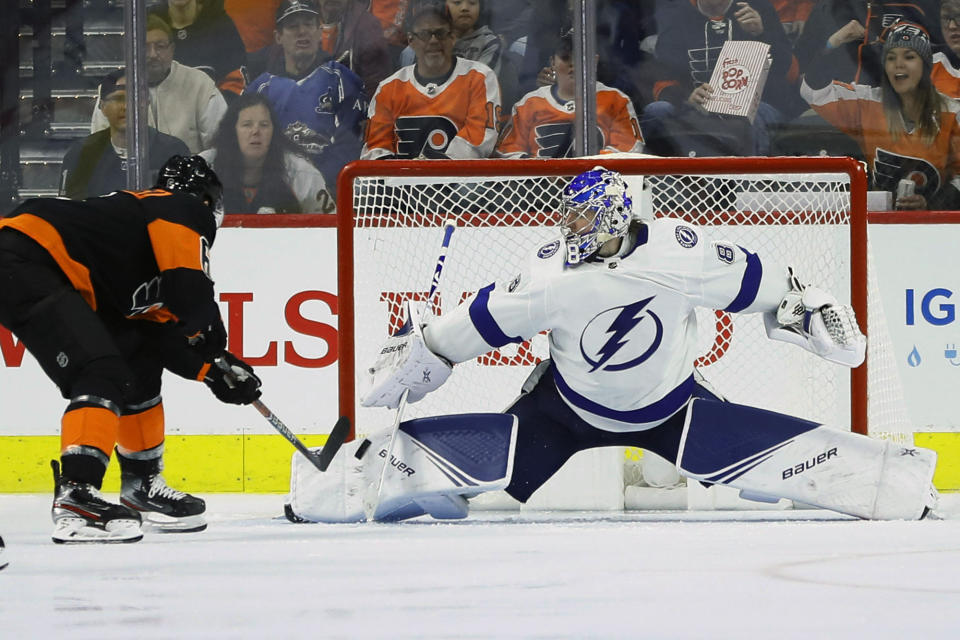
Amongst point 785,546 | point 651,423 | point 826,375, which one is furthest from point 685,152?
point 785,546

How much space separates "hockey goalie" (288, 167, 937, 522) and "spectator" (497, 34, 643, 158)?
3.74ft

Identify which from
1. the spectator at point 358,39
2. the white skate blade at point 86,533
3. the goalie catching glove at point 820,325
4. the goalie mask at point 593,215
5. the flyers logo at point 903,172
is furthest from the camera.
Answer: the spectator at point 358,39

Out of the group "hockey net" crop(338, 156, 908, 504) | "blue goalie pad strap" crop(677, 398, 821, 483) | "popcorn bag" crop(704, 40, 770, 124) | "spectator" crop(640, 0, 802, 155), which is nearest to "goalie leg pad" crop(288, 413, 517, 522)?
"hockey net" crop(338, 156, 908, 504)

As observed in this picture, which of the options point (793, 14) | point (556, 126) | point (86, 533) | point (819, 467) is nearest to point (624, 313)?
point (819, 467)

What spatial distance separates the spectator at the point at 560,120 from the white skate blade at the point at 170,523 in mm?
1684

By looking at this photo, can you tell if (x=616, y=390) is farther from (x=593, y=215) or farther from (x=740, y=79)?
(x=740, y=79)

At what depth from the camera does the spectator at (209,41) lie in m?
4.32

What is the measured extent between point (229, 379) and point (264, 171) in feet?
4.32

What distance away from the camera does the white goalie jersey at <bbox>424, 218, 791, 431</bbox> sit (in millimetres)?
2994

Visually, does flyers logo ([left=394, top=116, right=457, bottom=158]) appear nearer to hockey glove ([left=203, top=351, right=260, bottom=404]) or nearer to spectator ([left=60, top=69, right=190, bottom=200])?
spectator ([left=60, top=69, right=190, bottom=200])

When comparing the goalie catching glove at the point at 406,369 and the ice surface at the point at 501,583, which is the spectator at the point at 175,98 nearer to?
the goalie catching glove at the point at 406,369

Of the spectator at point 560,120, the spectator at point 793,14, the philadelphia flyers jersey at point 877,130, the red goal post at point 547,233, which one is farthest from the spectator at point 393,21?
the philadelphia flyers jersey at point 877,130

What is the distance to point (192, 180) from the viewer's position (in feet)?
9.93

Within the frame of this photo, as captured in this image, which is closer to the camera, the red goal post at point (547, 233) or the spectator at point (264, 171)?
the red goal post at point (547, 233)
